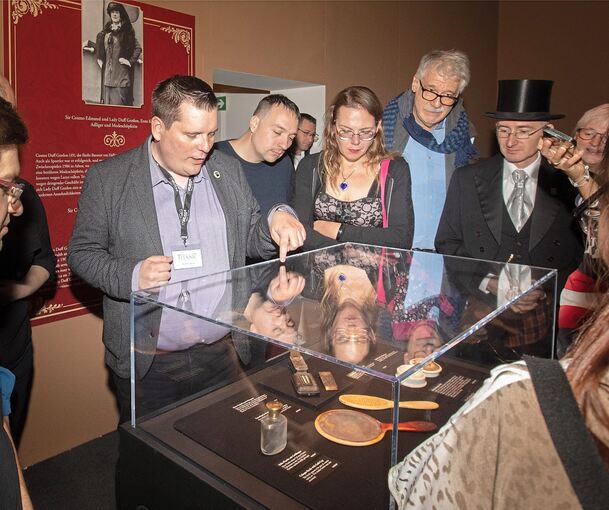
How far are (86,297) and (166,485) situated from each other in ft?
6.45

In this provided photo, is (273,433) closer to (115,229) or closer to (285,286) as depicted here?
(285,286)

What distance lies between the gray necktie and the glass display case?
0.75 metres

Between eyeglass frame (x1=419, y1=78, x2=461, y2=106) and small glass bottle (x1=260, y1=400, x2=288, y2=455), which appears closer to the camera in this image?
small glass bottle (x1=260, y1=400, x2=288, y2=455)

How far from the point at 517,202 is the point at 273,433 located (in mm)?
1669

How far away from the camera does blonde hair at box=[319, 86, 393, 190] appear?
2.29m

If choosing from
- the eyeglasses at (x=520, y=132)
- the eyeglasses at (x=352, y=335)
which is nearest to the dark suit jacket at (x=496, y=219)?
the eyeglasses at (x=520, y=132)

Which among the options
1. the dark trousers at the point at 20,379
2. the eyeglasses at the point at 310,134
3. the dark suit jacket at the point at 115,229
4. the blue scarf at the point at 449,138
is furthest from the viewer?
the eyeglasses at the point at 310,134

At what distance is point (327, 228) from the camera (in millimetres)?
2203

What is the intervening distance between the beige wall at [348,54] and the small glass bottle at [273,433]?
1.99m

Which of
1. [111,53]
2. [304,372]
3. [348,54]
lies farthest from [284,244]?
[348,54]

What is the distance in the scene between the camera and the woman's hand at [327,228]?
2.17 metres

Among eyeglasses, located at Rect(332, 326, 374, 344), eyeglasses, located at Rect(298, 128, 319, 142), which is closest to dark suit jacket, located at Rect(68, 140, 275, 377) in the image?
eyeglasses, located at Rect(332, 326, 374, 344)

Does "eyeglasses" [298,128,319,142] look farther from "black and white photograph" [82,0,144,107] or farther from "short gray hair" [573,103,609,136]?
"short gray hair" [573,103,609,136]

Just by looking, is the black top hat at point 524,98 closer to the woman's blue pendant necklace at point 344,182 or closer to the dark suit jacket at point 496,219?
the dark suit jacket at point 496,219
